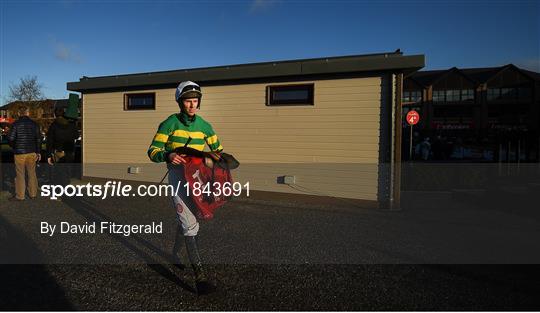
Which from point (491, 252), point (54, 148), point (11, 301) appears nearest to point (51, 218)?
point (54, 148)

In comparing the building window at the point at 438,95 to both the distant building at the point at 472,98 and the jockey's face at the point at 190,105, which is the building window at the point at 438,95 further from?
the jockey's face at the point at 190,105

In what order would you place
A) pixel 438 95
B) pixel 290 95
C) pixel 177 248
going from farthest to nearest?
pixel 438 95, pixel 290 95, pixel 177 248

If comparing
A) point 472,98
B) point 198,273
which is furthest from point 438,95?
point 198,273

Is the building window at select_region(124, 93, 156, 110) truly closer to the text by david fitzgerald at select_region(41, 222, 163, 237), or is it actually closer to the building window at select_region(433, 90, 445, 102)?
the text by david fitzgerald at select_region(41, 222, 163, 237)

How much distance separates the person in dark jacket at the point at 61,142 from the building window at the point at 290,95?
4.32m

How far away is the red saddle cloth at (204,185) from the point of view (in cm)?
334

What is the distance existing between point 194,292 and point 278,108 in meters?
5.62

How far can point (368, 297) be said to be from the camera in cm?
321

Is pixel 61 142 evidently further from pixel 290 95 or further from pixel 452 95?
pixel 452 95

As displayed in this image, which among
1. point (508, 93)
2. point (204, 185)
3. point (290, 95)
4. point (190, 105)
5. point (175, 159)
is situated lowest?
point (204, 185)

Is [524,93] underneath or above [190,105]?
above

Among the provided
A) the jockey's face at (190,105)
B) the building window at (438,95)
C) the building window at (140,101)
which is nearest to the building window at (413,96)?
the building window at (438,95)

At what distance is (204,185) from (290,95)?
531 centimetres

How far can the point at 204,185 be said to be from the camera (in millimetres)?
3367
